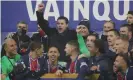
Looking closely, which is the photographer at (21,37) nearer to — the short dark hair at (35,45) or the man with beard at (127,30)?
the short dark hair at (35,45)

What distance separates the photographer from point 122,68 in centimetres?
189

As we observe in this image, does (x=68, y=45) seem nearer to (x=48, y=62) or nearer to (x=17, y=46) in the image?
Result: (x=48, y=62)

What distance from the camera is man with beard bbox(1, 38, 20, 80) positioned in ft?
6.57

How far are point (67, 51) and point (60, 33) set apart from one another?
12 cm

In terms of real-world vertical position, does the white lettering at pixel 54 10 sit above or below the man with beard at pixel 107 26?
above

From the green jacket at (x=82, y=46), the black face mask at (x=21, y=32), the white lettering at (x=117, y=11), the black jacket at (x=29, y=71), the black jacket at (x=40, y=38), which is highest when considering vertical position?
the white lettering at (x=117, y=11)

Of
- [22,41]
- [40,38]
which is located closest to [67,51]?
[40,38]

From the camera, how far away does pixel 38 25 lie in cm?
201

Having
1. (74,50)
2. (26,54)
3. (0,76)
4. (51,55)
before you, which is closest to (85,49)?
(74,50)

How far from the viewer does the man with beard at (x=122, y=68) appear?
187 centimetres

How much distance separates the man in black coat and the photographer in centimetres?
11

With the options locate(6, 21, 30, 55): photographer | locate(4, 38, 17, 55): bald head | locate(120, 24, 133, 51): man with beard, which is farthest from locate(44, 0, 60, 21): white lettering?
locate(120, 24, 133, 51): man with beard

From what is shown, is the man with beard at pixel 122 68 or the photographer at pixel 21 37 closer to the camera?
the man with beard at pixel 122 68

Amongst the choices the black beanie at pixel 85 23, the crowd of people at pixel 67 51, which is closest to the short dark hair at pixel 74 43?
the crowd of people at pixel 67 51
